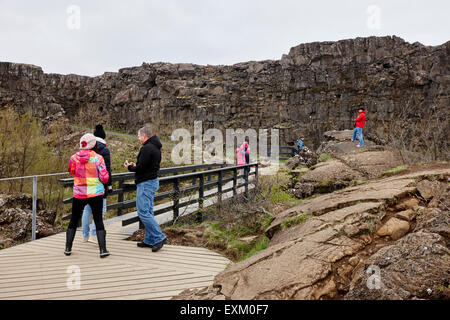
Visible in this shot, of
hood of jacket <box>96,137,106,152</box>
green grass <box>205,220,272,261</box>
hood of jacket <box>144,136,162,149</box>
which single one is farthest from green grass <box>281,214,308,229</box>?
hood of jacket <box>96,137,106,152</box>

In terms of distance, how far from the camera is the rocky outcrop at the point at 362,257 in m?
2.79

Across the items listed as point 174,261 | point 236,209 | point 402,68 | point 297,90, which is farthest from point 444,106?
point 174,261

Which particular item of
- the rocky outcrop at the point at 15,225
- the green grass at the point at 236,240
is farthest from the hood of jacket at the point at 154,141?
the rocky outcrop at the point at 15,225

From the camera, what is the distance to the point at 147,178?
5078 mm

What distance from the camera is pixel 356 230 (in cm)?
370

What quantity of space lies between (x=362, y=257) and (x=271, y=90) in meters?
41.9

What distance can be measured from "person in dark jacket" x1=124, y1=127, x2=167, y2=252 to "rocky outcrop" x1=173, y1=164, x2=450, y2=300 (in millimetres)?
1849

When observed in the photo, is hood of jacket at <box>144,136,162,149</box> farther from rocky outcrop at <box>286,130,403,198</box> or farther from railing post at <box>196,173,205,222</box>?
rocky outcrop at <box>286,130,403,198</box>

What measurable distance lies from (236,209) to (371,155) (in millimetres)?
5783

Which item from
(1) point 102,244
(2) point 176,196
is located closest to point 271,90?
(2) point 176,196

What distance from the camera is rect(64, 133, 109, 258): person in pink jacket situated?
4.79 metres

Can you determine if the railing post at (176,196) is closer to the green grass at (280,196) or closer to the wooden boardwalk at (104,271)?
the wooden boardwalk at (104,271)

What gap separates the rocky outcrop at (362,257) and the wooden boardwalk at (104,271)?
536 millimetres
